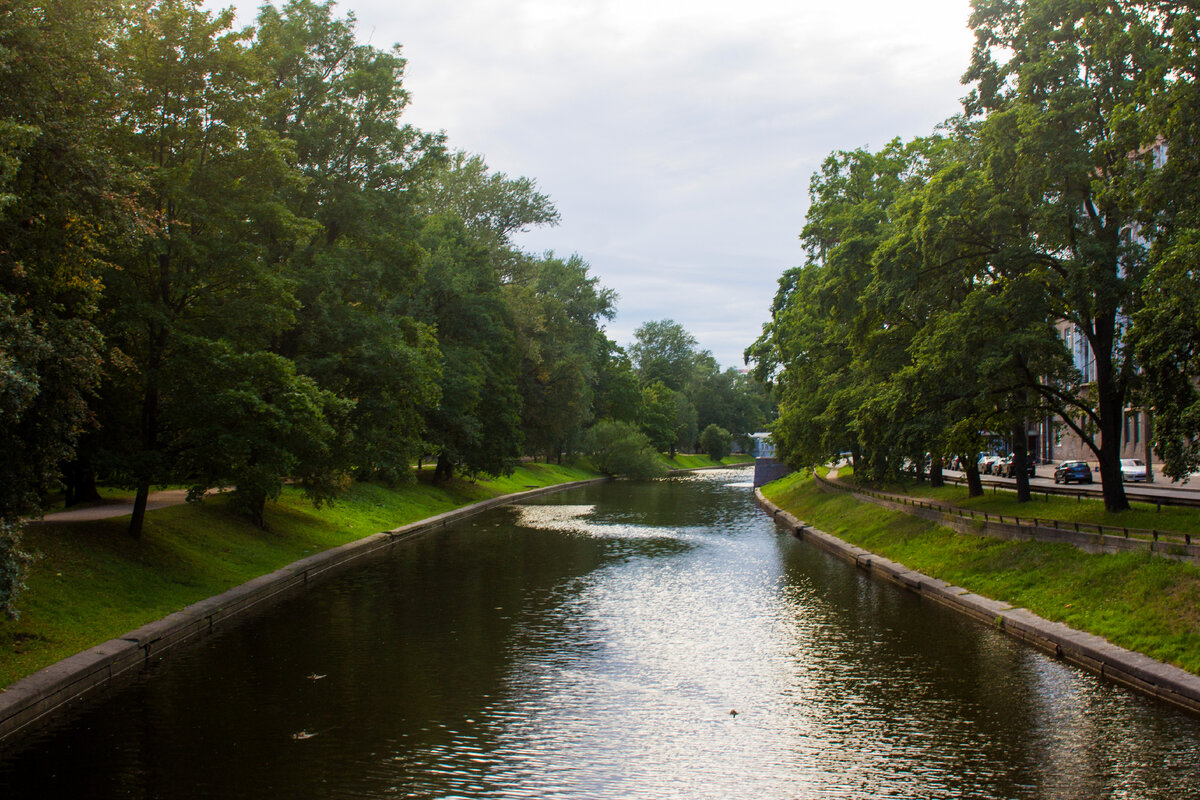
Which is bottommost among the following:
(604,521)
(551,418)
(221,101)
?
(604,521)

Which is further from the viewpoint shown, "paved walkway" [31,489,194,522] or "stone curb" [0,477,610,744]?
"paved walkway" [31,489,194,522]

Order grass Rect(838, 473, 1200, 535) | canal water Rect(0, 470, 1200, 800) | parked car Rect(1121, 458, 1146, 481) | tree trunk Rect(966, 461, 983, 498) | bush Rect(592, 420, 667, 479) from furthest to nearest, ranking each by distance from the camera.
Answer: bush Rect(592, 420, 667, 479)
parked car Rect(1121, 458, 1146, 481)
tree trunk Rect(966, 461, 983, 498)
grass Rect(838, 473, 1200, 535)
canal water Rect(0, 470, 1200, 800)

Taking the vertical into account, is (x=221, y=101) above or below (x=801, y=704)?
above

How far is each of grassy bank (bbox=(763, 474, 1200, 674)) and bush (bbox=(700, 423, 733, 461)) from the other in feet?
359

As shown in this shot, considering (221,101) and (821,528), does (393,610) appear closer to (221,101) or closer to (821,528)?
(221,101)

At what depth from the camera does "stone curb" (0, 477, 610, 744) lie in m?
11.1

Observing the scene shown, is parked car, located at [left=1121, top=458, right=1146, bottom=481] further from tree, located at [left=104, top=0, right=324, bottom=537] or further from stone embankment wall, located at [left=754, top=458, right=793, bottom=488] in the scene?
tree, located at [left=104, top=0, right=324, bottom=537]

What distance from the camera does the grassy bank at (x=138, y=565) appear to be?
13.7 m

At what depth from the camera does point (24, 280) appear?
12.8 metres

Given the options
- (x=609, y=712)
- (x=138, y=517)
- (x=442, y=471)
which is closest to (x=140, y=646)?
(x=138, y=517)

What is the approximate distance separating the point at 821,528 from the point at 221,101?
86.1 feet

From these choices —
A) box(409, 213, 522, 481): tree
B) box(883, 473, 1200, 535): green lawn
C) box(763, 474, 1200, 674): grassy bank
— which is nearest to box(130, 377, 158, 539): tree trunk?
box(763, 474, 1200, 674): grassy bank

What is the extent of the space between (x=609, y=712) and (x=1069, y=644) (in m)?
7.92

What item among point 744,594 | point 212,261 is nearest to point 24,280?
point 212,261
